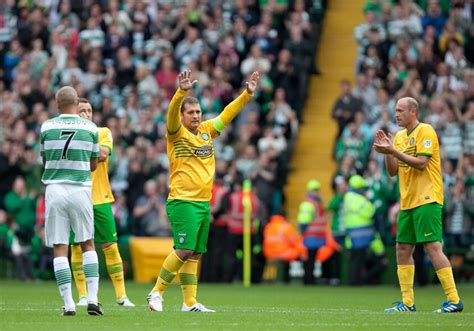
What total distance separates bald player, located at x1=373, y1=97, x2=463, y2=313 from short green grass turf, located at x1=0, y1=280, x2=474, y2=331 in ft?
1.30

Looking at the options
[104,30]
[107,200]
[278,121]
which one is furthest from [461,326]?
[104,30]

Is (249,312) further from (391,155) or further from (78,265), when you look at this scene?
(391,155)

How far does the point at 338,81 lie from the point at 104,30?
6.01 m

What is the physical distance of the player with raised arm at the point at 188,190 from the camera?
1606 cm

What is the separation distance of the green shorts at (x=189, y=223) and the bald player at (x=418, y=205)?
2.45 metres

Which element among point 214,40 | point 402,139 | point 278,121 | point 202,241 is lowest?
point 202,241

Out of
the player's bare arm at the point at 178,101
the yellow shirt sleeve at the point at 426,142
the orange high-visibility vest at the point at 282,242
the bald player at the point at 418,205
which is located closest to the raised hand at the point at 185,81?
the player's bare arm at the point at 178,101

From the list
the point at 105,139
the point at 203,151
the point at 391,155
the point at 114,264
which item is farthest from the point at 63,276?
the point at 391,155

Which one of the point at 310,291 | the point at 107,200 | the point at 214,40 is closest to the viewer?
the point at 107,200

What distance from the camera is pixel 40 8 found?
34781 millimetres

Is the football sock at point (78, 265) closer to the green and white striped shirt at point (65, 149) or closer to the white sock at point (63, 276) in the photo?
the white sock at point (63, 276)

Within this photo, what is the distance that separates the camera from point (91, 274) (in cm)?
1539

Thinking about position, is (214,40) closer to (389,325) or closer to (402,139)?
(402,139)

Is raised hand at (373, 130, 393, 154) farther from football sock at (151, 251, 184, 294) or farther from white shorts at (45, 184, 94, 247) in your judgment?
white shorts at (45, 184, 94, 247)
